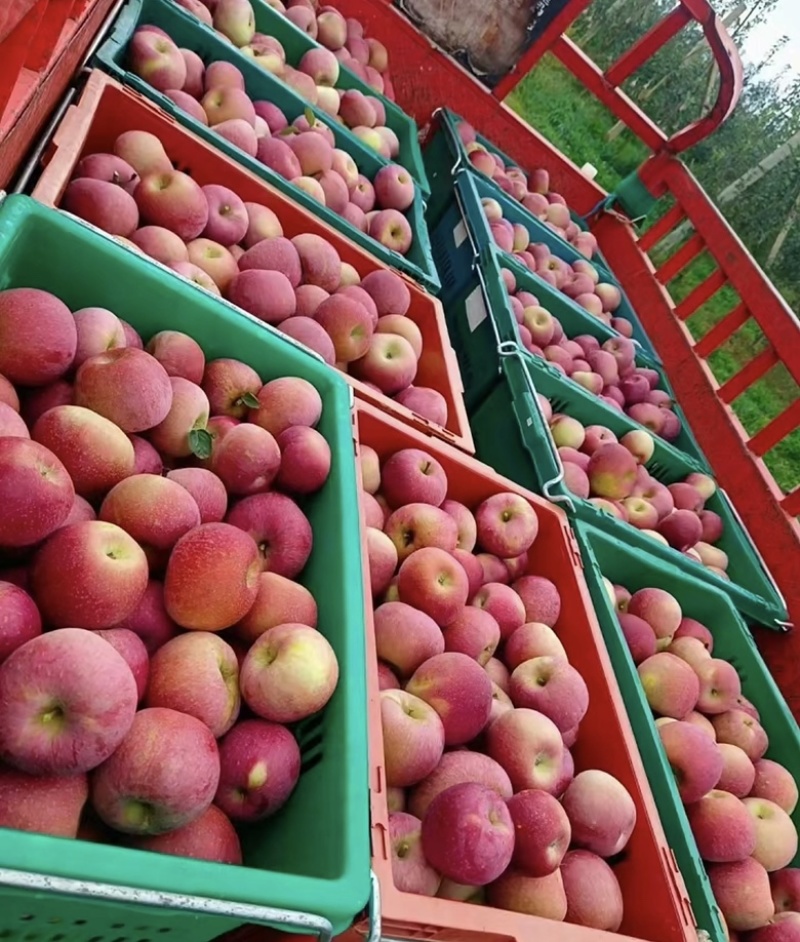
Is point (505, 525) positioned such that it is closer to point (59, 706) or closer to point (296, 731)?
point (296, 731)

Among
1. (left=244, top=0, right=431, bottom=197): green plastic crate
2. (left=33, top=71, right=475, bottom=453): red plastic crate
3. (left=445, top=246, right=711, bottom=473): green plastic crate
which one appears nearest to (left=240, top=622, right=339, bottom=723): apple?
(left=33, top=71, right=475, bottom=453): red plastic crate

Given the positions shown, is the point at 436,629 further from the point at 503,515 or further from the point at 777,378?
the point at 777,378

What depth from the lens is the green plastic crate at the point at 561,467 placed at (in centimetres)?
226

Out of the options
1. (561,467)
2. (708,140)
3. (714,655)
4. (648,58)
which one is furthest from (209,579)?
(708,140)

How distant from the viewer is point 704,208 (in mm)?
Result: 3965

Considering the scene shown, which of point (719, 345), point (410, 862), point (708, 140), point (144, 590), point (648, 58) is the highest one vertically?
point (708, 140)

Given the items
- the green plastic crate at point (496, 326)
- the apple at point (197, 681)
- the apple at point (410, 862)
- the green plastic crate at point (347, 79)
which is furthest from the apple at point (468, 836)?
the green plastic crate at point (347, 79)

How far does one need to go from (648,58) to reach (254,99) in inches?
108

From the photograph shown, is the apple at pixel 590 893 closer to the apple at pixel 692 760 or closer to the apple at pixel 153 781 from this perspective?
the apple at pixel 692 760

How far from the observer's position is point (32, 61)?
4.05ft

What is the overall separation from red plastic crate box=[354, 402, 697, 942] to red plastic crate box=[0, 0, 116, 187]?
879 millimetres

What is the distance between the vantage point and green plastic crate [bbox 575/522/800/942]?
60.1 inches

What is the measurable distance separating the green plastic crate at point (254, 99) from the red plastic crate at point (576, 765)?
919 millimetres

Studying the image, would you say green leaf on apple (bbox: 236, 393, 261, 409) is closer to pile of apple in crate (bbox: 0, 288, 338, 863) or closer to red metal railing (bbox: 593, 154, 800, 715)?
pile of apple in crate (bbox: 0, 288, 338, 863)
